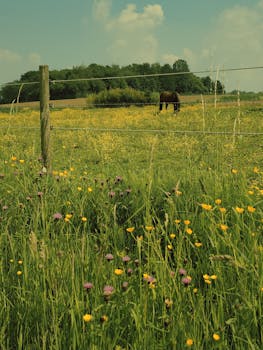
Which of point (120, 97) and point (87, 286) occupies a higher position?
point (120, 97)

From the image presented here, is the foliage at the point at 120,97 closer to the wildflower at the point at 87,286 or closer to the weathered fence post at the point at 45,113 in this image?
the weathered fence post at the point at 45,113

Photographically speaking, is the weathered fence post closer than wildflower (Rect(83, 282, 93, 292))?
No

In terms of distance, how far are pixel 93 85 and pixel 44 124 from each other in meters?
52.7

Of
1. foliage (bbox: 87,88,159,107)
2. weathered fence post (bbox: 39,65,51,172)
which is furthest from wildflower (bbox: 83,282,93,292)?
foliage (bbox: 87,88,159,107)

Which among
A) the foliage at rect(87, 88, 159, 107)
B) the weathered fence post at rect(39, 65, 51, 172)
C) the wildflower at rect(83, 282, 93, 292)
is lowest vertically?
the wildflower at rect(83, 282, 93, 292)

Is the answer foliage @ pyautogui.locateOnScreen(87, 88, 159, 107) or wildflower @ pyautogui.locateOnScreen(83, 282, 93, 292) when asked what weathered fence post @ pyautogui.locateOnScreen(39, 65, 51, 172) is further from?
foliage @ pyautogui.locateOnScreen(87, 88, 159, 107)

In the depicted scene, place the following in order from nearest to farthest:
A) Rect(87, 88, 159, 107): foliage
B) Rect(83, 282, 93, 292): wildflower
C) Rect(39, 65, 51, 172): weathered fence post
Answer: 1. Rect(83, 282, 93, 292): wildflower
2. Rect(39, 65, 51, 172): weathered fence post
3. Rect(87, 88, 159, 107): foliage

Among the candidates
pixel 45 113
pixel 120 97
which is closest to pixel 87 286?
pixel 45 113

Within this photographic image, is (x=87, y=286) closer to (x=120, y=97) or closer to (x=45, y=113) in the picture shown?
(x=45, y=113)

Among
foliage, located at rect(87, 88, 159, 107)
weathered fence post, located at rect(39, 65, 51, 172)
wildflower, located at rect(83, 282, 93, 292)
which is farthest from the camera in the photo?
foliage, located at rect(87, 88, 159, 107)

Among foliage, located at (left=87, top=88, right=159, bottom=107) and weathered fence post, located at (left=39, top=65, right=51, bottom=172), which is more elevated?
foliage, located at (left=87, top=88, right=159, bottom=107)

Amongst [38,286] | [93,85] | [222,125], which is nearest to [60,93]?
[93,85]

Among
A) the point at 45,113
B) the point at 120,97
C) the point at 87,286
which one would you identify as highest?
the point at 120,97

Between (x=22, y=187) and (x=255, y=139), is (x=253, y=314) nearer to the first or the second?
(x=22, y=187)
